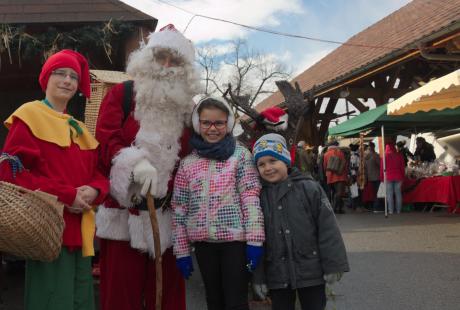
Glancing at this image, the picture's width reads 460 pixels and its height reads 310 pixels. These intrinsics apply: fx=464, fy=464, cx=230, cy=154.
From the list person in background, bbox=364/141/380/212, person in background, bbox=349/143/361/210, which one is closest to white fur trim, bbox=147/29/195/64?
person in background, bbox=364/141/380/212

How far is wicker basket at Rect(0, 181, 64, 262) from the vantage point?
2.05 meters

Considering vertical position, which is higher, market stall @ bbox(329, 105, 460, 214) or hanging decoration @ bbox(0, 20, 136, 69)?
hanging decoration @ bbox(0, 20, 136, 69)

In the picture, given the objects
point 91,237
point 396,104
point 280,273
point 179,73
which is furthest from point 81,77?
point 396,104

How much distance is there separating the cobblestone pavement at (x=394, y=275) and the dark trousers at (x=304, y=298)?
1443 mm

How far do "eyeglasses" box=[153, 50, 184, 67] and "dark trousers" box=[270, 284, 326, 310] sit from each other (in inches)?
60.9

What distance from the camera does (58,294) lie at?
2359 millimetres

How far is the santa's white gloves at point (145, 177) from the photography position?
8.35 feet

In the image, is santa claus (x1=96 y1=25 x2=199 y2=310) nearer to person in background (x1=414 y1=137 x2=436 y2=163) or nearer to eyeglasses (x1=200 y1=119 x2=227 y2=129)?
eyeglasses (x1=200 y1=119 x2=227 y2=129)

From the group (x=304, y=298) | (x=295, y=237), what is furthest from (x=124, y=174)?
(x=304, y=298)

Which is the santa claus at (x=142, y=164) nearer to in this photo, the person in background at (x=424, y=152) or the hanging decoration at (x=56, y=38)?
the hanging decoration at (x=56, y=38)

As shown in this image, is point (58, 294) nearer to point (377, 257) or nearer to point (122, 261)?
point (122, 261)

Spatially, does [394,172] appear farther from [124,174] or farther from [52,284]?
[52,284]

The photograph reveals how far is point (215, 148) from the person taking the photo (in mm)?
2682

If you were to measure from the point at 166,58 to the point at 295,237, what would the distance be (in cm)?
137
